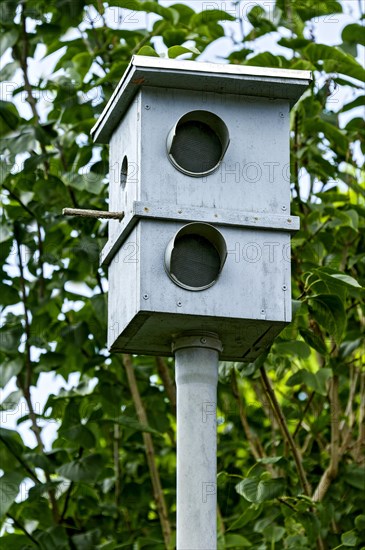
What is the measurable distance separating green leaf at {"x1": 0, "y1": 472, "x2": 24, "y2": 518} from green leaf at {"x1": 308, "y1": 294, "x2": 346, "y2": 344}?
130 cm

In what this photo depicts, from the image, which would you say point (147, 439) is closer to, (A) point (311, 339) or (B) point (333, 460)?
(B) point (333, 460)

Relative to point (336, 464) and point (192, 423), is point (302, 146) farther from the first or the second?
point (192, 423)

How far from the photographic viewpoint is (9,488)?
16.0 feet

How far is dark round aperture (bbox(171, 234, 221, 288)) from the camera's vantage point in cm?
381

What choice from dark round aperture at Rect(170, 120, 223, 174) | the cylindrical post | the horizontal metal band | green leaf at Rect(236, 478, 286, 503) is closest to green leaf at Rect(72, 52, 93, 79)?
dark round aperture at Rect(170, 120, 223, 174)

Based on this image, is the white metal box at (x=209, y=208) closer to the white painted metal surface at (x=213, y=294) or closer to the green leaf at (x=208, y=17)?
the white painted metal surface at (x=213, y=294)

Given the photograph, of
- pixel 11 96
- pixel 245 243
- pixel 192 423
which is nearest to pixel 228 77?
pixel 245 243

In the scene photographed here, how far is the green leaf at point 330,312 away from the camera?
14.3 feet

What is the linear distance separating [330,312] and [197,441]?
0.93 meters

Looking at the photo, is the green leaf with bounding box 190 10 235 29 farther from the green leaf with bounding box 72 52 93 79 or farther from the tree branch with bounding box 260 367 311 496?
the tree branch with bounding box 260 367 311 496

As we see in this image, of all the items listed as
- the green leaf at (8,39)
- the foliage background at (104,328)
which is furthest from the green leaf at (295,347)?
the green leaf at (8,39)

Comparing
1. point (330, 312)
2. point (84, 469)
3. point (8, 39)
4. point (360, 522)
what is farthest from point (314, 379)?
point (8, 39)

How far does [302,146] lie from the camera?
5352 millimetres

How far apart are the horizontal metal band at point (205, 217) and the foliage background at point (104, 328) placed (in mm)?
1058
